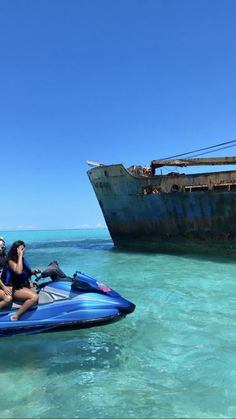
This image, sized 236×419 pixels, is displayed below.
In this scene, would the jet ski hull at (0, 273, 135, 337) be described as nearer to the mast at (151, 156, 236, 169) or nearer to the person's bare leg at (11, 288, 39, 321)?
the person's bare leg at (11, 288, 39, 321)

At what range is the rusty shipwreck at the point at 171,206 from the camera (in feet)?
53.7

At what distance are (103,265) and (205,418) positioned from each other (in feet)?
36.5

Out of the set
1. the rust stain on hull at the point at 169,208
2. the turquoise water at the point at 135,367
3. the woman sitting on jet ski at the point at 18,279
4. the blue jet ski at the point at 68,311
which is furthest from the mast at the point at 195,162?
the woman sitting on jet ski at the point at 18,279

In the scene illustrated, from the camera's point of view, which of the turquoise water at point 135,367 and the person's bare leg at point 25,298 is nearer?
the turquoise water at point 135,367

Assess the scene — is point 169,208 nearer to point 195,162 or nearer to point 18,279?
point 195,162

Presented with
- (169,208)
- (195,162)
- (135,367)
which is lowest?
(135,367)

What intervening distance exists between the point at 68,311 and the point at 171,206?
1317 cm

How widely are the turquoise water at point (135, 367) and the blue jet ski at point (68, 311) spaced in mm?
437

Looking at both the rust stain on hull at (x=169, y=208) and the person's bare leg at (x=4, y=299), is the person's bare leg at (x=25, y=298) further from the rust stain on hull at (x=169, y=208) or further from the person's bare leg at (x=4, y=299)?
the rust stain on hull at (x=169, y=208)

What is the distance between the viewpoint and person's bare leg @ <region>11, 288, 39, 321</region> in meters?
5.00

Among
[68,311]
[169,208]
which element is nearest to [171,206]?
[169,208]

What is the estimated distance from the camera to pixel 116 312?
5.07m

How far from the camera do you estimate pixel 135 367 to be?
15.4ft

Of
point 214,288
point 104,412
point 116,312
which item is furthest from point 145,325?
point 214,288
